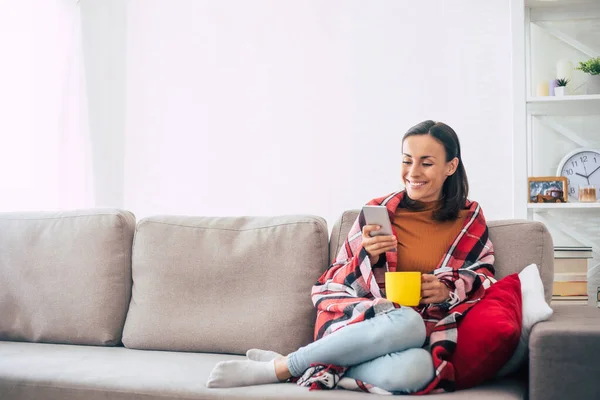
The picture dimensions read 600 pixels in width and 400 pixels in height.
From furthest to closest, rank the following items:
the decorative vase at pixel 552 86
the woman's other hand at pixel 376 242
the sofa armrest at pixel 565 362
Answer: the decorative vase at pixel 552 86 < the woman's other hand at pixel 376 242 < the sofa armrest at pixel 565 362

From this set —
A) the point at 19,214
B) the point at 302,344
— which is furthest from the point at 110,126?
the point at 302,344

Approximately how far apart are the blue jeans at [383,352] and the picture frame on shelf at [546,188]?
1412 mm

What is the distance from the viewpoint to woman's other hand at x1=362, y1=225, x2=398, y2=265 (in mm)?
1815

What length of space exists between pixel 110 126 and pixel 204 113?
1.76 feet

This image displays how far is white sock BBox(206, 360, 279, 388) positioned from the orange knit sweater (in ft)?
1.63

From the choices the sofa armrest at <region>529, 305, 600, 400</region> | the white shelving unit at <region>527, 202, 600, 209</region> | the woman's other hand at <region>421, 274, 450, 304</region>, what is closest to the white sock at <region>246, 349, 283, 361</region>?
the woman's other hand at <region>421, 274, 450, 304</region>

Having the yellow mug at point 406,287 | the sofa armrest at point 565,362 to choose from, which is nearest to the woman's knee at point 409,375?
the yellow mug at point 406,287

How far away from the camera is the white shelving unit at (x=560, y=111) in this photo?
116 inches

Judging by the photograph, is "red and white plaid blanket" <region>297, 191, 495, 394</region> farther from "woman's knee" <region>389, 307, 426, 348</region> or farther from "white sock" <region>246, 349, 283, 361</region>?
"white sock" <region>246, 349, 283, 361</region>

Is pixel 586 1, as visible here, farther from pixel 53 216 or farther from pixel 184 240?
pixel 53 216

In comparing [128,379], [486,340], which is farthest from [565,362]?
[128,379]

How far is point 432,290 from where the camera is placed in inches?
68.0

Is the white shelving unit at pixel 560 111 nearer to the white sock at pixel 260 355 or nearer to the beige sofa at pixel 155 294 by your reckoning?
the beige sofa at pixel 155 294

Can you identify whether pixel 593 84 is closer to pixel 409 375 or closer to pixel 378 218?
pixel 378 218
